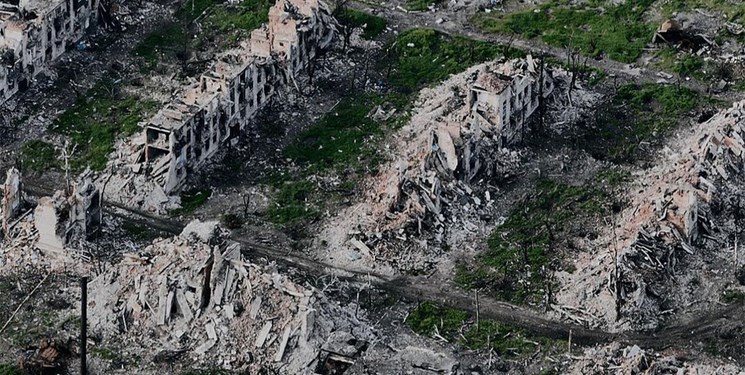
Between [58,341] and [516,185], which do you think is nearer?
[58,341]

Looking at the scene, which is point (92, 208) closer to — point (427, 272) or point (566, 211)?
point (427, 272)

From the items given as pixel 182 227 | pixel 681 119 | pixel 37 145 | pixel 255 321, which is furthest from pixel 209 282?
pixel 681 119

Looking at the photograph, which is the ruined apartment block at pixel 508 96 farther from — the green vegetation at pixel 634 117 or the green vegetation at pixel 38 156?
the green vegetation at pixel 38 156

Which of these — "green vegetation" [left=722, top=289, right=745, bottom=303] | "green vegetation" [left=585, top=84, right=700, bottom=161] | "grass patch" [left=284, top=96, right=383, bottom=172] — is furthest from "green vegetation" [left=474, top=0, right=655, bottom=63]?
"green vegetation" [left=722, top=289, right=745, bottom=303]

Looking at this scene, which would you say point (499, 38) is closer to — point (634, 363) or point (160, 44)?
point (160, 44)

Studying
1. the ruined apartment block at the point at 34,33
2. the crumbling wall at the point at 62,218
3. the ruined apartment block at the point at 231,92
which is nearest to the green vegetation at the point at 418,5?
the ruined apartment block at the point at 231,92

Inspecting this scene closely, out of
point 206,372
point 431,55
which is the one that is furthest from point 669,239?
point 431,55

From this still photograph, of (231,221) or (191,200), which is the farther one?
(191,200)

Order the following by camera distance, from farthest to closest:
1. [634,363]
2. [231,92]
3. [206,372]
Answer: [231,92] < [206,372] < [634,363]
